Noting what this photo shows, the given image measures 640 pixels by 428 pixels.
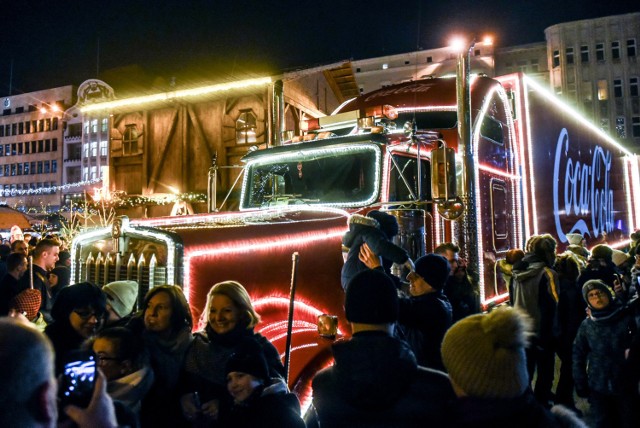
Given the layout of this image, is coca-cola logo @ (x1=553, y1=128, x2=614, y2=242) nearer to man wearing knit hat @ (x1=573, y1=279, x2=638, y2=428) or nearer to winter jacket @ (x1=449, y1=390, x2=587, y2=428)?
man wearing knit hat @ (x1=573, y1=279, x2=638, y2=428)

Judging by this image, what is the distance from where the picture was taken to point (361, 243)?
4.09m

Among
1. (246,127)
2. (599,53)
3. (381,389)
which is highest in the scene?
(599,53)

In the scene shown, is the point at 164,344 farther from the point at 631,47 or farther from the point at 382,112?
the point at 631,47

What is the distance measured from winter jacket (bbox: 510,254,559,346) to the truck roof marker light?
45.5 ft

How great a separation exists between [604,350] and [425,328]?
1934 millimetres

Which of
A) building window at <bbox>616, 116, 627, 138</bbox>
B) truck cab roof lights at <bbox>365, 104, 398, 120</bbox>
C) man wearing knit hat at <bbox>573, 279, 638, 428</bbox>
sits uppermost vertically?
building window at <bbox>616, 116, 627, 138</bbox>

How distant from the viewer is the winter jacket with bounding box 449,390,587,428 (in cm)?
163

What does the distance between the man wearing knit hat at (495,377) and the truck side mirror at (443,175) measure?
2839 millimetres

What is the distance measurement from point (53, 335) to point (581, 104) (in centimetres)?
5598

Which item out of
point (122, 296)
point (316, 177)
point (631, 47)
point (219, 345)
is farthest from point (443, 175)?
point (631, 47)

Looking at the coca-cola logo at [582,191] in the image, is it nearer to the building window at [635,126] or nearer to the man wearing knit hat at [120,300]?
the man wearing knit hat at [120,300]

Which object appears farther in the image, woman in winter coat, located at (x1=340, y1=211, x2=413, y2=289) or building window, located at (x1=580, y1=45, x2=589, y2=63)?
building window, located at (x1=580, y1=45, x2=589, y2=63)

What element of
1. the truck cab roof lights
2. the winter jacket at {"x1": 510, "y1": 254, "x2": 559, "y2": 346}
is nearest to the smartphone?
the truck cab roof lights

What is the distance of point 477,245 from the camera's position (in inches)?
227
